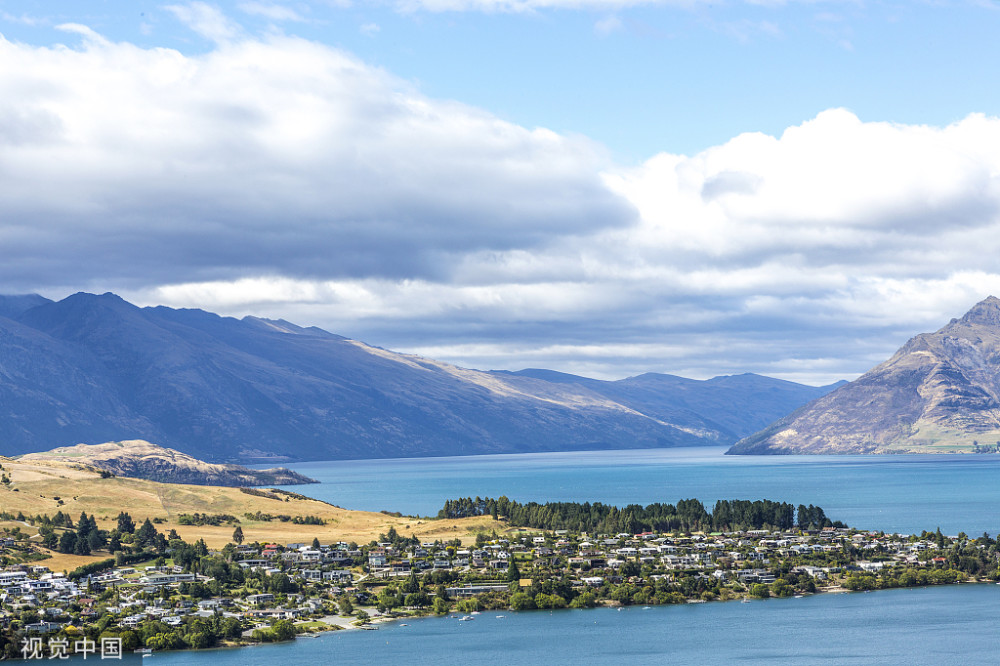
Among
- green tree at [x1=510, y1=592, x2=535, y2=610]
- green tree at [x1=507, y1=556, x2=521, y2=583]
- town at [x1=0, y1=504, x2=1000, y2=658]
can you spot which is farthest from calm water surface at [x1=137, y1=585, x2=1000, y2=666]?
green tree at [x1=507, y1=556, x2=521, y2=583]

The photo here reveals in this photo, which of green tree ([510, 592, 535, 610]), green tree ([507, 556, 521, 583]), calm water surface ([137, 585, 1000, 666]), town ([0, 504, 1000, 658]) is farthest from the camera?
green tree ([507, 556, 521, 583])

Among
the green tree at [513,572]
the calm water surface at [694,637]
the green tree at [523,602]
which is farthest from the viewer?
the green tree at [513,572]

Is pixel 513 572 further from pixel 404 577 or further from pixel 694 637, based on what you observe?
pixel 694 637

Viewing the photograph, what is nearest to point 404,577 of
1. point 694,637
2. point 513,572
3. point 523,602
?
point 513,572

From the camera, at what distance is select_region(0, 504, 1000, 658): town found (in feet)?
426

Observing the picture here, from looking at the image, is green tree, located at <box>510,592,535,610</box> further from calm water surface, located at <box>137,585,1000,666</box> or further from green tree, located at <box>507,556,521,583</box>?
green tree, located at <box>507,556,521,583</box>

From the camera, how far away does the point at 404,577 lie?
158m

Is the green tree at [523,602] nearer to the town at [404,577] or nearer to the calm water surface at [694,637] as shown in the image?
the town at [404,577]

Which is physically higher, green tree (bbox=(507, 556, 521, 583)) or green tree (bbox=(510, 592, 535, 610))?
green tree (bbox=(507, 556, 521, 583))

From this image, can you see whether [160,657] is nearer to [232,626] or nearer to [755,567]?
[232,626]

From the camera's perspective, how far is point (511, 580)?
154 meters

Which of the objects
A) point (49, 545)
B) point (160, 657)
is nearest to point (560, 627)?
point (160, 657)

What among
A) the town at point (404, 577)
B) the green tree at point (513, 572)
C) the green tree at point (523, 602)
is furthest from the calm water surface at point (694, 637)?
the green tree at point (513, 572)

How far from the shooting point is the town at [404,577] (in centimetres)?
12975
